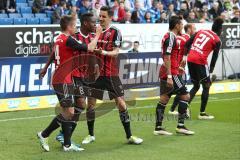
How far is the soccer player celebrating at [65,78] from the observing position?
909 centimetres

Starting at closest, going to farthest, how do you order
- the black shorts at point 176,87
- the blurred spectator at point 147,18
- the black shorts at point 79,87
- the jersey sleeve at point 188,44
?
the black shorts at point 79,87
the black shorts at point 176,87
the jersey sleeve at point 188,44
the blurred spectator at point 147,18

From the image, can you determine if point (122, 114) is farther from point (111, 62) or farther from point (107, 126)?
point (107, 126)

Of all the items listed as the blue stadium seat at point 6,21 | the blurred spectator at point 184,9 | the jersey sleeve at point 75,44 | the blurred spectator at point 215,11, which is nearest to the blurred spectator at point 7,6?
the blue stadium seat at point 6,21

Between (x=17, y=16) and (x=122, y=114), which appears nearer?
(x=122, y=114)

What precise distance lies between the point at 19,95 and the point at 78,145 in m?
5.55

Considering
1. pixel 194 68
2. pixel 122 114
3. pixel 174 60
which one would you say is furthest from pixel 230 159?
pixel 194 68

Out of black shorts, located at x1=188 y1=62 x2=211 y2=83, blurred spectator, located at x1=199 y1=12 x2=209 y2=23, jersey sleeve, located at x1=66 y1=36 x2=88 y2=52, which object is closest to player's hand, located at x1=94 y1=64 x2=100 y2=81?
jersey sleeve, located at x1=66 y1=36 x2=88 y2=52

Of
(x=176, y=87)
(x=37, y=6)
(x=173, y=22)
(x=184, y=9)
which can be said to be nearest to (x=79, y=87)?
(x=176, y=87)

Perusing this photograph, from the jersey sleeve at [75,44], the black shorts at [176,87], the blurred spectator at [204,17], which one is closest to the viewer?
the jersey sleeve at [75,44]

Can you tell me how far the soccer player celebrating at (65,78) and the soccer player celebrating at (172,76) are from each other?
167 cm

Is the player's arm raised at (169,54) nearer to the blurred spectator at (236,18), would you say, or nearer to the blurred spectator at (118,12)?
the blurred spectator at (118,12)

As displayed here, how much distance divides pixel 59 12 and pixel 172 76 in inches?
352

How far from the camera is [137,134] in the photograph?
437 inches

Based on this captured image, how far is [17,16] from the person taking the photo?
18453 millimetres
